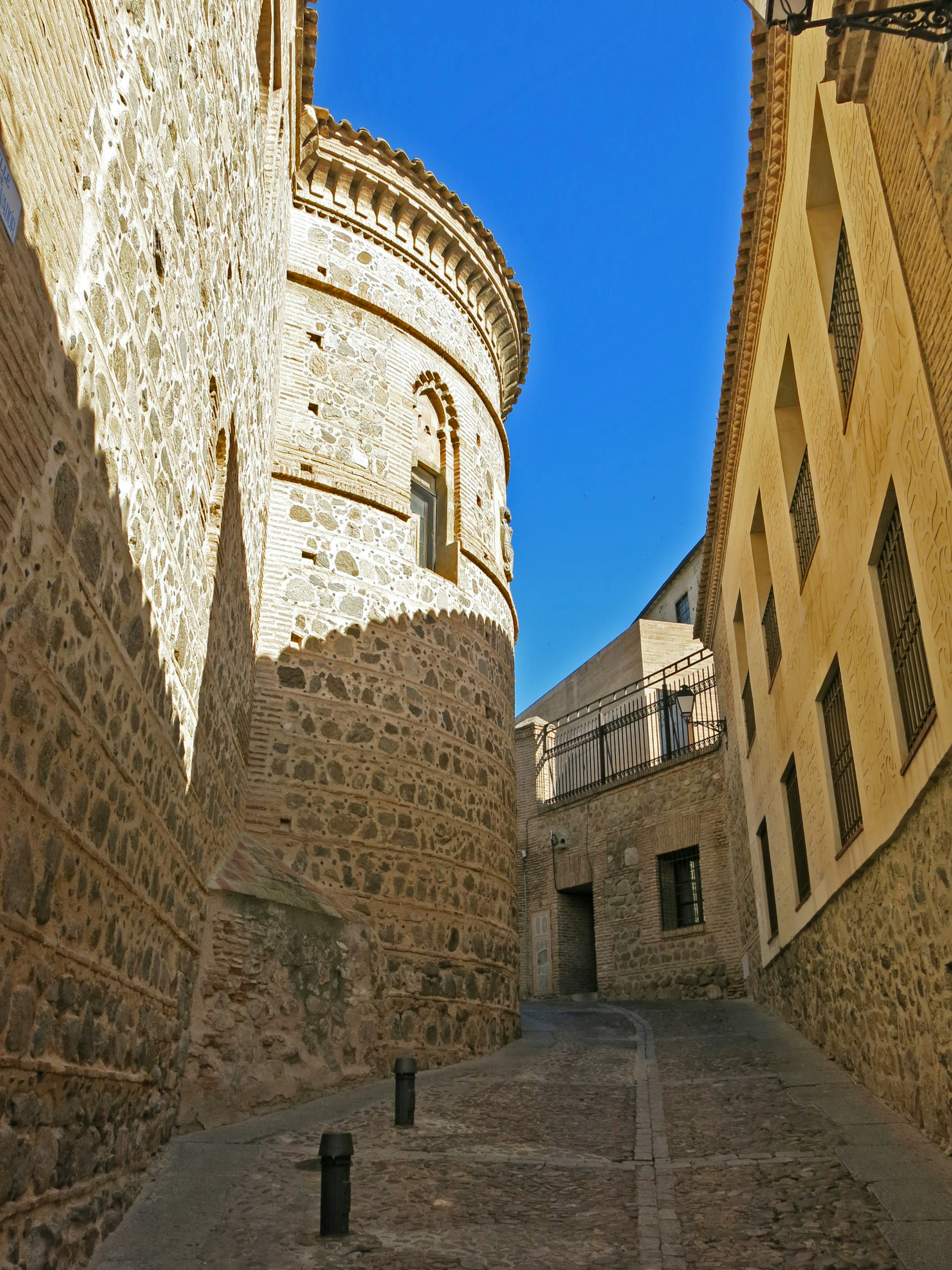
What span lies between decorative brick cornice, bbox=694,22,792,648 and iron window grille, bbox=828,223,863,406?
1.45 metres

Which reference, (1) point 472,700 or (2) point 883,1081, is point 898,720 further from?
(1) point 472,700

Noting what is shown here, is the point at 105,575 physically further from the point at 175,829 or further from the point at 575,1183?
the point at 575,1183

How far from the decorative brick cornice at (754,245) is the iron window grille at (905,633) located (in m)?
3.89

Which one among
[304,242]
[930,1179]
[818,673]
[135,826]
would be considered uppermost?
[304,242]

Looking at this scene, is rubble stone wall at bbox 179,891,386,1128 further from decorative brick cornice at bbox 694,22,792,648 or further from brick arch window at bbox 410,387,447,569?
decorative brick cornice at bbox 694,22,792,648

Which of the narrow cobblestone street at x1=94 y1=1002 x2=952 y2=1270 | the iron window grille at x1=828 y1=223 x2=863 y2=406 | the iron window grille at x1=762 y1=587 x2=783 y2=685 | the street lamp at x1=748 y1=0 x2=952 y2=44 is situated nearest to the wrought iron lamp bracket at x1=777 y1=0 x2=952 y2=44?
the street lamp at x1=748 y1=0 x2=952 y2=44

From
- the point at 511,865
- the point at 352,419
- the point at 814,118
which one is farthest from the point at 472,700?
the point at 814,118

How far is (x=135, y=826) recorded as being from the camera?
4352mm

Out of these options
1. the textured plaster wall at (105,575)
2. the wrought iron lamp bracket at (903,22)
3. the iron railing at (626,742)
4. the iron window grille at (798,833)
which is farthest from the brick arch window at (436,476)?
the iron railing at (626,742)

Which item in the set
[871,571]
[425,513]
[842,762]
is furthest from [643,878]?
[871,571]

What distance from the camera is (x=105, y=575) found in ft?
12.4

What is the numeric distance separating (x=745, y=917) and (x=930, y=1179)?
9.13 m

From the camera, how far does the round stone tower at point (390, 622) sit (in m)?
8.47

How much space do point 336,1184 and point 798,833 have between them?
632cm
